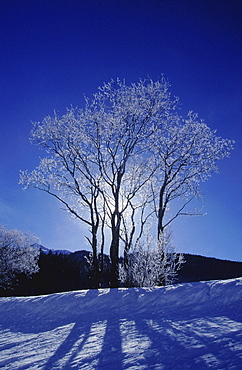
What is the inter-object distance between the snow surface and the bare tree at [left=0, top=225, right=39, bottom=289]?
78.1 feet

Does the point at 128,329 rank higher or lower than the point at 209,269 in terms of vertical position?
lower

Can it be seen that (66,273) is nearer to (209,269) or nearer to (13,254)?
(13,254)

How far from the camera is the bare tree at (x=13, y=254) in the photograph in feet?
88.0

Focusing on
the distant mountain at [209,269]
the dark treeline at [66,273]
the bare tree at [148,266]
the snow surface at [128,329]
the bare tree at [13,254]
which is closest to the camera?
the snow surface at [128,329]

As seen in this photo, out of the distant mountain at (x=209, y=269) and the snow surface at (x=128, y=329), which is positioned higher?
the distant mountain at (x=209, y=269)

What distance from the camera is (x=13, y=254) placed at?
27.7m

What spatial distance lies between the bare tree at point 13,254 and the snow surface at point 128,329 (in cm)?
2379

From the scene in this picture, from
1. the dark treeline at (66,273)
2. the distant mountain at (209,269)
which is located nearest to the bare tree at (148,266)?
the dark treeline at (66,273)

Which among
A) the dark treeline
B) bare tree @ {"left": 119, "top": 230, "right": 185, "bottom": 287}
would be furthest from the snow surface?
the dark treeline

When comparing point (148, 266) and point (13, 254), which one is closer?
point (148, 266)

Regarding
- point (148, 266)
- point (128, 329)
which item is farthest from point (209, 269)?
point (128, 329)

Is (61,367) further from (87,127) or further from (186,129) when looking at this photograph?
(186,129)

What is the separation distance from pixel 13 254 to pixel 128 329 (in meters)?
28.1

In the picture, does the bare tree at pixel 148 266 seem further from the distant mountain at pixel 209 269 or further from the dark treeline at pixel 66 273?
the distant mountain at pixel 209 269
